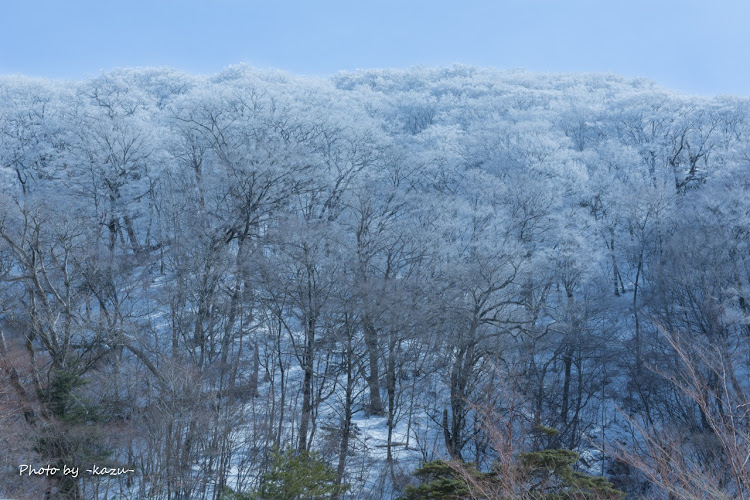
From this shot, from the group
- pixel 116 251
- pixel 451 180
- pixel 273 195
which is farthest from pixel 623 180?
pixel 116 251

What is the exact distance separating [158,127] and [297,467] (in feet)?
108

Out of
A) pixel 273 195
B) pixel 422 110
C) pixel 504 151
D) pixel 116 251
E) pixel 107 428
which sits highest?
pixel 422 110

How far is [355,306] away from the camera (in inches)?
800

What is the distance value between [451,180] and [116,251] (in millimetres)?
19882

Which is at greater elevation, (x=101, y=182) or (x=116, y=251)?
(x=101, y=182)

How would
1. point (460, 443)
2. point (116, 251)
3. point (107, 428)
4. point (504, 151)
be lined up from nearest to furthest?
point (107, 428), point (460, 443), point (116, 251), point (504, 151)

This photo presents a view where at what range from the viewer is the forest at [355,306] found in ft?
50.8

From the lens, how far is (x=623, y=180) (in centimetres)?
3619

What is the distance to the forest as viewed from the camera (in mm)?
15469

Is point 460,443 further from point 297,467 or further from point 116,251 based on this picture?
point 116,251

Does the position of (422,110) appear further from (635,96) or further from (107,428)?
(107,428)

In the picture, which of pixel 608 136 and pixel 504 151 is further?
pixel 608 136

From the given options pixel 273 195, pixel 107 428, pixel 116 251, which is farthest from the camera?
pixel 116 251

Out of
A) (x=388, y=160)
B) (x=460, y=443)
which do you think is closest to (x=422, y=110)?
(x=388, y=160)
